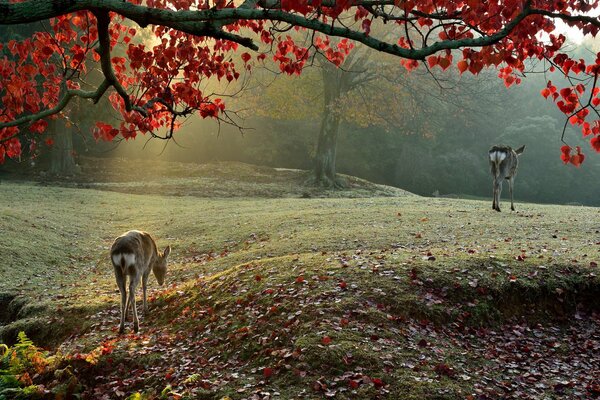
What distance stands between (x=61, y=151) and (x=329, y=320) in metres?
33.3

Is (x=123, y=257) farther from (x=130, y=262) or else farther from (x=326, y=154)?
(x=326, y=154)

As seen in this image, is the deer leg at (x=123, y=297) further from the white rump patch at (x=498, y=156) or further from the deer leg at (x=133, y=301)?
the white rump patch at (x=498, y=156)

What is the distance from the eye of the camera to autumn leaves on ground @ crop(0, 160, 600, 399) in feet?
25.7

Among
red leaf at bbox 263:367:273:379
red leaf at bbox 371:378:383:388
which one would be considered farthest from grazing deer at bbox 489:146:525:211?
red leaf at bbox 263:367:273:379

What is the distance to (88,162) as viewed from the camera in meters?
43.4

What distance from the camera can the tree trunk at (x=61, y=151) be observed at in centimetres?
3741

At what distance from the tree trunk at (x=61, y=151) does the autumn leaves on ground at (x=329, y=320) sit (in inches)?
836

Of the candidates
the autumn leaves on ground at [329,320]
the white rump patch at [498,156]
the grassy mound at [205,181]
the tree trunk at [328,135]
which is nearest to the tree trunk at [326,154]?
the tree trunk at [328,135]

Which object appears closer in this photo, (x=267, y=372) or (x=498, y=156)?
(x=267, y=372)

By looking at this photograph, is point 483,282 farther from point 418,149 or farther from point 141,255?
point 418,149

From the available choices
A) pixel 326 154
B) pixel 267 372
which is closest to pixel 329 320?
pixel 267 372

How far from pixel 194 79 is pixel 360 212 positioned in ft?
40.1

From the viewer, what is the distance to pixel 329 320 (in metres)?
8.96

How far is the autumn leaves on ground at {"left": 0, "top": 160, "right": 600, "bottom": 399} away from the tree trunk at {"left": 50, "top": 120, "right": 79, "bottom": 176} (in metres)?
21.2
